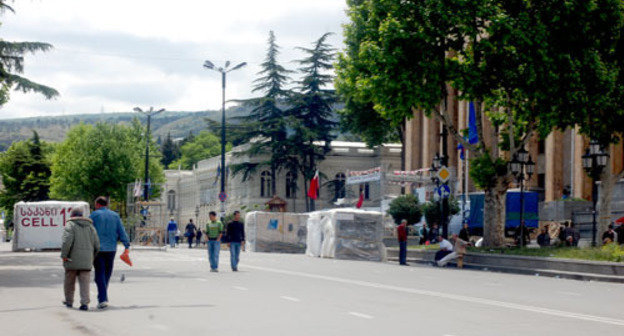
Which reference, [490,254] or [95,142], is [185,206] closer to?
[95,142]

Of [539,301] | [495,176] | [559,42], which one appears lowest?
[539,301]

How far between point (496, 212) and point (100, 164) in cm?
5637

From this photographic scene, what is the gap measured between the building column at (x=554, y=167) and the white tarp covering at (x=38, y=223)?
89.8 ft

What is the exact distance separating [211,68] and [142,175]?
38.5m

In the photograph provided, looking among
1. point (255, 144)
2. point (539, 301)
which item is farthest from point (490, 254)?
point (255, 144)

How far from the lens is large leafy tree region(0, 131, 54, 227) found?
349ft

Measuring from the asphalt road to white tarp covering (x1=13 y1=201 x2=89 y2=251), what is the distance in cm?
2445

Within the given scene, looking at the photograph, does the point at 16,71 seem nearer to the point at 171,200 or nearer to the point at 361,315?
the point at 361,315

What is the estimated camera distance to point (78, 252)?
45.4 ft

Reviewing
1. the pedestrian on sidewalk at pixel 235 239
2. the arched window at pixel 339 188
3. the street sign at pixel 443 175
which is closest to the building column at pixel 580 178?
the street sign at pixel 443 175

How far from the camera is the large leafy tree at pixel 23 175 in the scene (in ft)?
349

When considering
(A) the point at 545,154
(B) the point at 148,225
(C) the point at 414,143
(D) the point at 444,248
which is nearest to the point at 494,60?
(D) the point at 444,248

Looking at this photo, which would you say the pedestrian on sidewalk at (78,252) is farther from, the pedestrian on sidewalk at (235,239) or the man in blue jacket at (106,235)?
the pedestrian on sidewalk at (235,239)

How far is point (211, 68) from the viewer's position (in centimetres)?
5494
